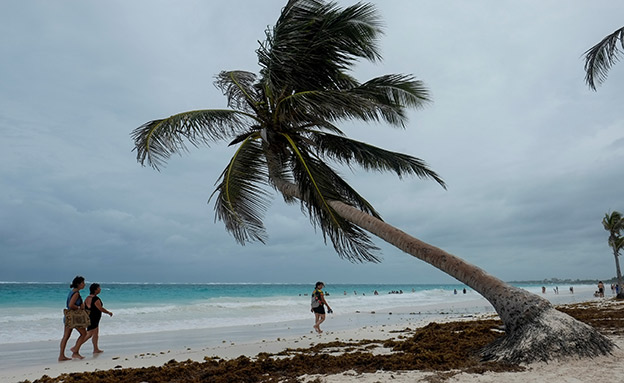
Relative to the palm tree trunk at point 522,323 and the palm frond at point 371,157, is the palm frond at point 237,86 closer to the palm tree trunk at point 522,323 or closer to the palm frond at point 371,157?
the palm frond at point 371,157

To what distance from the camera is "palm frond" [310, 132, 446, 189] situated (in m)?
8.66

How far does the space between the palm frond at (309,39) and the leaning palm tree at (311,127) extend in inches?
0.7

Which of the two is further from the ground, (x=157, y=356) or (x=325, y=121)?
(x=325, y=121)

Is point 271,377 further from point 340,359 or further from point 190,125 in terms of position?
point 190,125

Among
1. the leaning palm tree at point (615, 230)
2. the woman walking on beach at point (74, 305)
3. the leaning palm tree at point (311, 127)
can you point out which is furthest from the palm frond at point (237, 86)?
the leaning palm tree at point (615, 230)

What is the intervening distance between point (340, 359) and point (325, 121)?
448 centimetres

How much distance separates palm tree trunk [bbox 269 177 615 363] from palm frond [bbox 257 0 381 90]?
3810mm

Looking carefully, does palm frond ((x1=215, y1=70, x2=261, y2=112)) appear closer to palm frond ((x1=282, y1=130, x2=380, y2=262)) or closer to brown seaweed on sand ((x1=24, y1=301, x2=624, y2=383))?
palm frond ((x1=282, y1=130, x2=380, y2=262))

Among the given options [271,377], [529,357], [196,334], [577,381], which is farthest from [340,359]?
[196,334]

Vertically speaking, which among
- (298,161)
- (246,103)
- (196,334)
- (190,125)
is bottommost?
(196,334)

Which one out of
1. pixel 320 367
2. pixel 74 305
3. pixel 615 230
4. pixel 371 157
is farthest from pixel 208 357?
→ pixel 615 230

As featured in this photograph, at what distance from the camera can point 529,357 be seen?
4859 millimetres

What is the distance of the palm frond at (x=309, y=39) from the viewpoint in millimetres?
7824

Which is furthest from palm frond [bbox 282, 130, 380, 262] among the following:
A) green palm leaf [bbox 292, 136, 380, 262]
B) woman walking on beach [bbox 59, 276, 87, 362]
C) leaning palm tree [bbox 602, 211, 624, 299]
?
leaning palm tree [bbox 602, 211, 624, 299]
